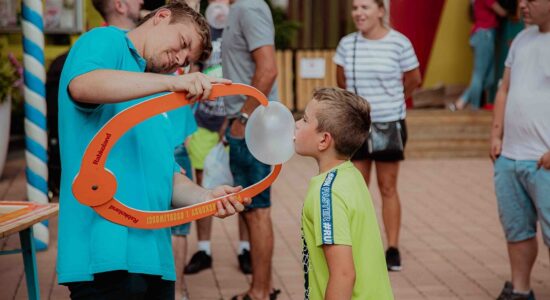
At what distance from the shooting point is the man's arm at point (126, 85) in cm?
279

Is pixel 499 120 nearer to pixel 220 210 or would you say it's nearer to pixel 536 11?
pixel 536 11

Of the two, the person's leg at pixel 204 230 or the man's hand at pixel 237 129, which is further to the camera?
the person's leg at pixel 204 230

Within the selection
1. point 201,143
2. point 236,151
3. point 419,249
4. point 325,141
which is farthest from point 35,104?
point 325,141

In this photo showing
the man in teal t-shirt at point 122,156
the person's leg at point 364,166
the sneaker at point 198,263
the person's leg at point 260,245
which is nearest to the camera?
the man in teal t-shirt at point 122,156

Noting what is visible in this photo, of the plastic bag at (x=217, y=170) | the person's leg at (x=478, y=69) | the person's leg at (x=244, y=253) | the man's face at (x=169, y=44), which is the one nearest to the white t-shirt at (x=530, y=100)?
the plastic bag at (x=217, y=170)

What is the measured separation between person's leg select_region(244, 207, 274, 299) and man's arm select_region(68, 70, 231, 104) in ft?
8.78

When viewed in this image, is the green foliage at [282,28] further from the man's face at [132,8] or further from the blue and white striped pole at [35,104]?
the man's face at [132,8]

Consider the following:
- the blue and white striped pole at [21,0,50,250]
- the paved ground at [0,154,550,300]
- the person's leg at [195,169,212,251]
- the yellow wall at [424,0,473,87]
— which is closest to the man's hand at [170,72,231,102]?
the paved ground at [0,154,550,300]

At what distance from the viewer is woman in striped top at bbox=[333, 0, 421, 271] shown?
6.34 m

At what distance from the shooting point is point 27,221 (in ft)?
13.6

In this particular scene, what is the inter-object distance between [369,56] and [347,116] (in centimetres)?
302

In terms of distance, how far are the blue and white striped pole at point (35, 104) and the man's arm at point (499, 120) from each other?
10.4 feet

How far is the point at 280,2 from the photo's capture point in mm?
13086

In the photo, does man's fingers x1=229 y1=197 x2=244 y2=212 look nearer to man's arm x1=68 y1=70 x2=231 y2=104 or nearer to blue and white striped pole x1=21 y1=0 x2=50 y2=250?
man's arm x1=68 y1=70 x2=231 y2=104
